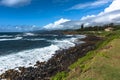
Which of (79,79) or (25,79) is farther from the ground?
(79,79)

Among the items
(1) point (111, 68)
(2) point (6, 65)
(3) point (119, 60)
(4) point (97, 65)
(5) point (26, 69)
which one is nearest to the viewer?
(1) point (111, 68)

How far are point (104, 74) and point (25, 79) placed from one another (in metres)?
10.5

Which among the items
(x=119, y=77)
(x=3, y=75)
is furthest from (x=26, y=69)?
(x=119, y=77)

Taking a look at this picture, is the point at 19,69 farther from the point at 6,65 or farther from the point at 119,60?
the point at 119,60

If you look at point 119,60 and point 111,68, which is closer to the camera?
point 111,68

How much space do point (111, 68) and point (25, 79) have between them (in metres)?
10.1

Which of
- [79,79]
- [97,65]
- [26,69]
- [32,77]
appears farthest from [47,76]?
[79,79]

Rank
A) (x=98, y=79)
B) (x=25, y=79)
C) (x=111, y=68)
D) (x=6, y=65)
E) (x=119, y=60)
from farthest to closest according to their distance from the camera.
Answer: (x=6, y=65)
(x=25, y=79)
(x=119, y=60)
(x=111, y=68)
(x=98, y=79)

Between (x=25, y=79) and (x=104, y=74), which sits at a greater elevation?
(x=104, y=74)

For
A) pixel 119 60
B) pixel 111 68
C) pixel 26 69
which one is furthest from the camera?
pixel 26 69

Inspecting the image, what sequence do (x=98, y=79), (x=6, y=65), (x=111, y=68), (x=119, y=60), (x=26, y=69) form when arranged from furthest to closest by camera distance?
(x=6, y=65), (x=26, y=69), (x=119, y=60), (x=111, y=68), (x=98, y=79)

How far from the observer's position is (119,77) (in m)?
16.0

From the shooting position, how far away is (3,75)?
2531 cm

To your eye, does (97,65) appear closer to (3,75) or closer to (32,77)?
(32,77)
